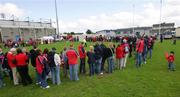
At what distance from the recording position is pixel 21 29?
63219 millimetres

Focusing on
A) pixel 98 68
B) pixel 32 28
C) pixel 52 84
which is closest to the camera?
pixel 52 84

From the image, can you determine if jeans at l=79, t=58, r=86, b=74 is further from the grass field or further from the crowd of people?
the grass field

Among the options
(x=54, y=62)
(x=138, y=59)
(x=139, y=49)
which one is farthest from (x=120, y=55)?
(x=54, y=62)

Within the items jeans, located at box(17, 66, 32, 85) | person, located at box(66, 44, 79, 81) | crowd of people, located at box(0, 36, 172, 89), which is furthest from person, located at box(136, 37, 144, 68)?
jeans, located at box(17, 66, 32, 85)

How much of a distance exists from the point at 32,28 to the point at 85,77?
58.4 meters

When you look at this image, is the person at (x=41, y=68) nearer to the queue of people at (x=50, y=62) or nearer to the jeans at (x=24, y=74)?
the queue of people at (x=50, y=62)

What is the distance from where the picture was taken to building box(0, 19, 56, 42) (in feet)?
189

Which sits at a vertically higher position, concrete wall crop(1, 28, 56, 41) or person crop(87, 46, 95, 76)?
concrete wall crop(1, 28, 56, 41)

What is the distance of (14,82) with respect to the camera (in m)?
11.4

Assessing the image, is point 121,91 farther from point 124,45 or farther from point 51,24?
point 51,24

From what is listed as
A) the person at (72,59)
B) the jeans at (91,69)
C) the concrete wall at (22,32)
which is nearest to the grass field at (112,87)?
the jeans at (91,69)

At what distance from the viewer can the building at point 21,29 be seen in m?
57.5

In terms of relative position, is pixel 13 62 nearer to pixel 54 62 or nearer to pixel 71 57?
pixel 54 62

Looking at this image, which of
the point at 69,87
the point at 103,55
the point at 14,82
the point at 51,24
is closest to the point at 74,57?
the point at 69,87
